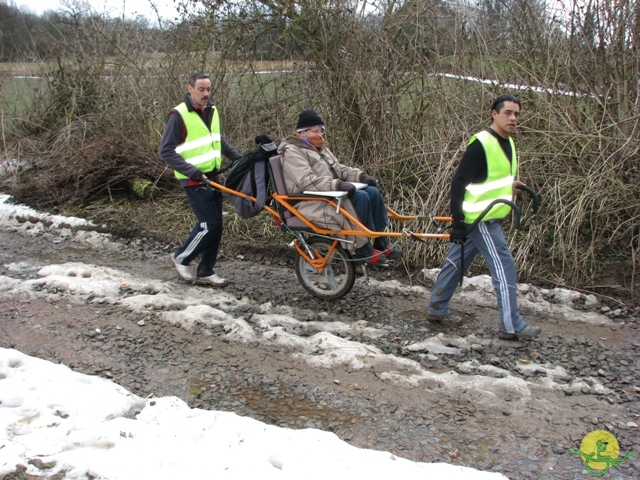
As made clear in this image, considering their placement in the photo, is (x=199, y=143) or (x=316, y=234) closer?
(x=316, y=234)

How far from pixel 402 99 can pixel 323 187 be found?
3322 mm

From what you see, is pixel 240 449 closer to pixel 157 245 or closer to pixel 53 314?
pixel 53 314

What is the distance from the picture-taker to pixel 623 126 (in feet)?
22.2

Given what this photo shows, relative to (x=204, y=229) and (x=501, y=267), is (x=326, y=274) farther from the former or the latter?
(x=501, y=267)

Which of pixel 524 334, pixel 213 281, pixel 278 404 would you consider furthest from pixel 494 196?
pixel 213 281

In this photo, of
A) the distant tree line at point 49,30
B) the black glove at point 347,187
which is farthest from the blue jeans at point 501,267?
the distant tree line at point 49,30

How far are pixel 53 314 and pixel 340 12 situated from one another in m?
5.51

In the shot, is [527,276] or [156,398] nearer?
[156,398]

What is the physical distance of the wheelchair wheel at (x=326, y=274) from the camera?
5770 millimetres

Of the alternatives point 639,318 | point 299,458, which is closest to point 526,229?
point 639,318

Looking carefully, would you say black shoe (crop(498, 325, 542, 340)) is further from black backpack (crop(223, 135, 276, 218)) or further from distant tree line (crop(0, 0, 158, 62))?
distant tree line (crop(0, 0, 158, 62))

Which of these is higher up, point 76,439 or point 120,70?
point 120,70

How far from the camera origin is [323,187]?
5418 mm

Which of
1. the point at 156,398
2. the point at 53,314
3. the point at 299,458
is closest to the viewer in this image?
the point at 299,458
